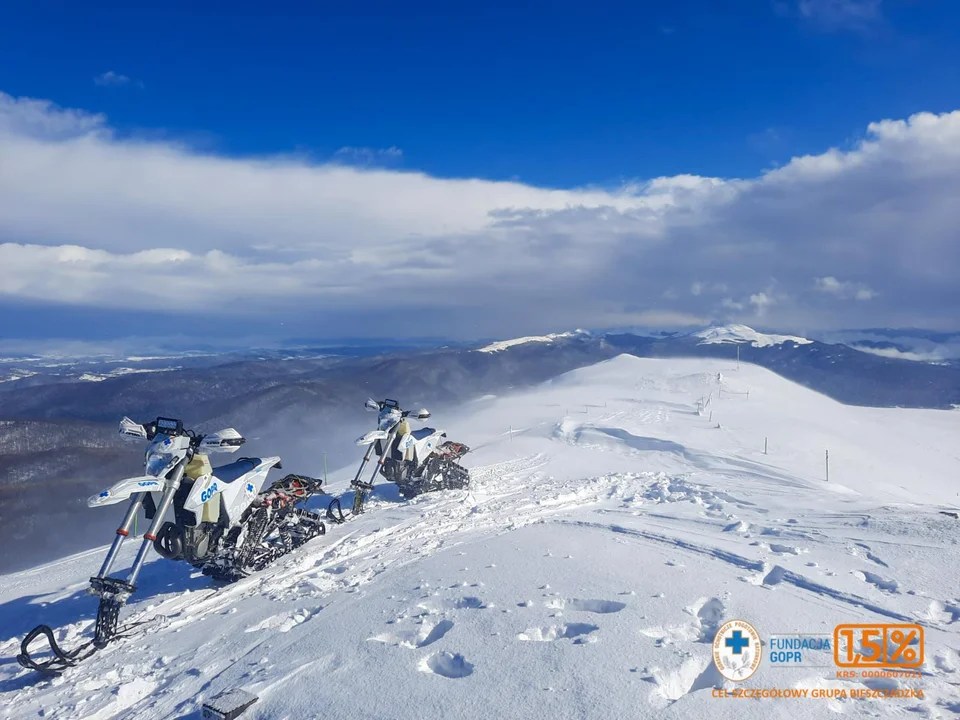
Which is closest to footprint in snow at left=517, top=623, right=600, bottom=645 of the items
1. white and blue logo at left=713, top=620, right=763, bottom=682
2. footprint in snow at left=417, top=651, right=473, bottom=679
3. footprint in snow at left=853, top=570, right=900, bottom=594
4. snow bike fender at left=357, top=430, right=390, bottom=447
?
footprint in snow at left=417, top=651, right=473, bottom=679

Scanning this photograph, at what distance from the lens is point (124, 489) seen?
20.4ft

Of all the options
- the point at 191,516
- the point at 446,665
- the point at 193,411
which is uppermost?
the point at 191,516

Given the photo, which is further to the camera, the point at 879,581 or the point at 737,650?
the point at 879,581

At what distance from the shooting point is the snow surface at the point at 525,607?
4.24 meters

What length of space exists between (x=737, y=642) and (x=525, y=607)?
77.6 inches

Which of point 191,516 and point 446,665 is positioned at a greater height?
point 191,516

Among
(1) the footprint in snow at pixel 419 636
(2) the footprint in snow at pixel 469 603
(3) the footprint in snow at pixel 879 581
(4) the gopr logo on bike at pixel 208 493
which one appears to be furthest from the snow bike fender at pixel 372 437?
(3) the footprint in snow at pixel 879 581

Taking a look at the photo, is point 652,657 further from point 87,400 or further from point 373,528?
point 87,400

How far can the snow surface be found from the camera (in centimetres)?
424

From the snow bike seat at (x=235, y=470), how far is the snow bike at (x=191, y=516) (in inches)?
0.6

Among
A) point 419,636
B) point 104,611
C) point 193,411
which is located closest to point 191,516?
point 104,611

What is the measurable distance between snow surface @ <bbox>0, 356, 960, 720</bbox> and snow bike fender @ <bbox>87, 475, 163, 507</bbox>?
5.24 ft

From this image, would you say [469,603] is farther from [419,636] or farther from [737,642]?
[737,642]

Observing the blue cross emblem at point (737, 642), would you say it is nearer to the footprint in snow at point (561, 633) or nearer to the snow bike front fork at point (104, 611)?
the footprint in snow at point (561, 633)
